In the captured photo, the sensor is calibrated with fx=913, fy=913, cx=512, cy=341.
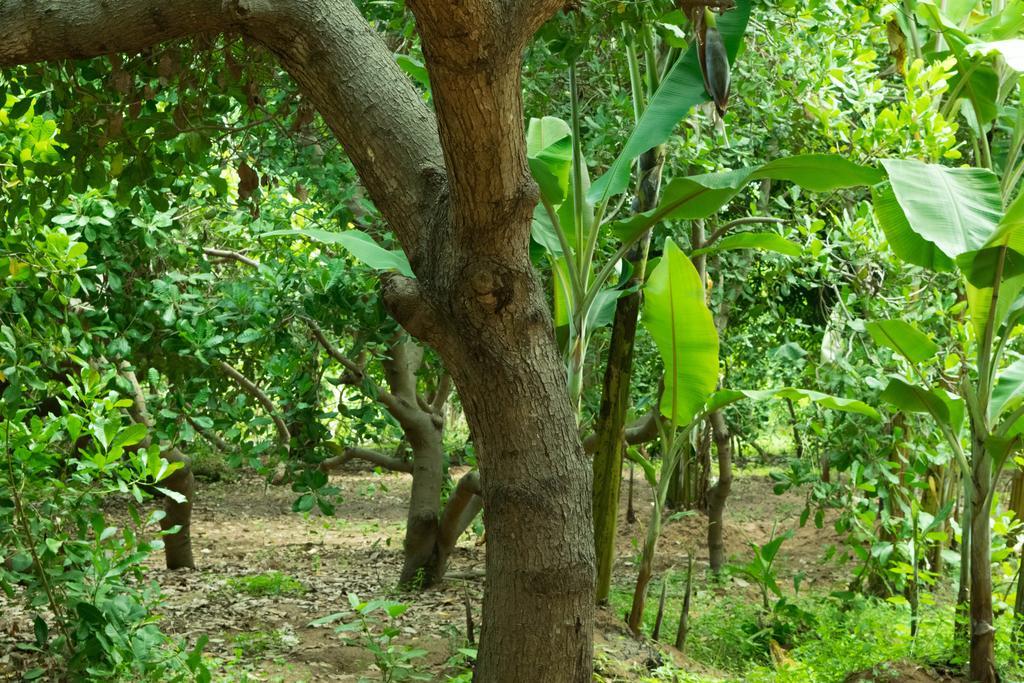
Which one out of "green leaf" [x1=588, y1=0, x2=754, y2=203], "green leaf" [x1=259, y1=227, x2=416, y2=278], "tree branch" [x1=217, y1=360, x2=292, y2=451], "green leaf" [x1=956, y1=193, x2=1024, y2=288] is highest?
"green leaf" [x1=588, y1=0, x2=754, y2=203]

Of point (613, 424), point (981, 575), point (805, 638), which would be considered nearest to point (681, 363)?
point (613, 424)

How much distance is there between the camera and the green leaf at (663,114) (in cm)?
344

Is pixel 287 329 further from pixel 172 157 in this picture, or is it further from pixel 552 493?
pixel 552 493

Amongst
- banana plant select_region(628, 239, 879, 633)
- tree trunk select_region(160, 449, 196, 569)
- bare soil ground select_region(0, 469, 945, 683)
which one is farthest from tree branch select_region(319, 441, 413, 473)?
banana plant select_region(628, 239, 879, 633)

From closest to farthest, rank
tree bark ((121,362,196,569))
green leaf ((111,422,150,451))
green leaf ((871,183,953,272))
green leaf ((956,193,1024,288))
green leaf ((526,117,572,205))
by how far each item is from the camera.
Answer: green leaf ((956,193,1024,288)) → green leaf ((111,422,150,451)) → green leaf ((526,117,572,205)) → green leaf ((871,183,953,272)) → tree bark ((121,362,196,569))

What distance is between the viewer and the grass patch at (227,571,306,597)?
588cm

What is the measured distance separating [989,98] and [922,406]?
1561 mm

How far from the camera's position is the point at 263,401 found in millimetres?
4961

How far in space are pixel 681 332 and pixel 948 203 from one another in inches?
45.5

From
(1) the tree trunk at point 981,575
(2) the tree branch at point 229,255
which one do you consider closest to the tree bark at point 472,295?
(1) the tree trunk at point 981,575

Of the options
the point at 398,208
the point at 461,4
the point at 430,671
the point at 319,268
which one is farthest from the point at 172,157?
the point at 430,671

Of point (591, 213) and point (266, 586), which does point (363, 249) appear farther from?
point (266, 586)

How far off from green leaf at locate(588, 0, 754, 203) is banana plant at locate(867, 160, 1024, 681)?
0.75 metres

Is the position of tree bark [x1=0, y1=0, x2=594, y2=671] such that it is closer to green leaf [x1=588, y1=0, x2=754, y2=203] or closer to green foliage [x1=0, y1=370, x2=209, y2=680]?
green leaf [x1=588, y1=0, x2=754, y2=203]
